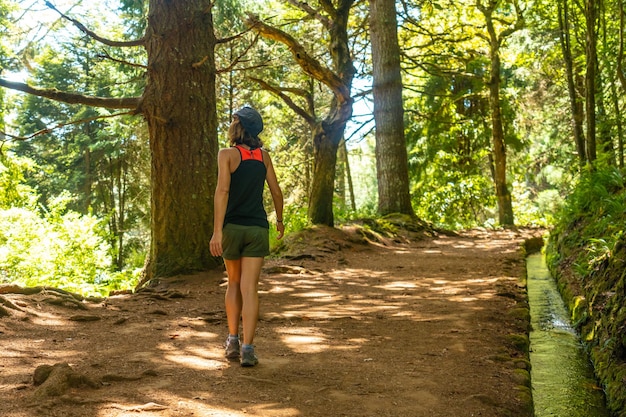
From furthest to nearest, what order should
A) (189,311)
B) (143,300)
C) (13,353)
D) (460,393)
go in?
(143,300) < (189,311) < (13,353) < (460,393)

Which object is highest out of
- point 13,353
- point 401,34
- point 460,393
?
point 401,34

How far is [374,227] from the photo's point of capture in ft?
46.2

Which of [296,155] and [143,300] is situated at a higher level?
[296,155]

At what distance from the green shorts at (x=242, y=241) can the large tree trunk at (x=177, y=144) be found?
4282 millimetres

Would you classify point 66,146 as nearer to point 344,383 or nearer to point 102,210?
point 102,210

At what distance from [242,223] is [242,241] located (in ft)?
0.46

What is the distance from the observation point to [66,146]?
103ft

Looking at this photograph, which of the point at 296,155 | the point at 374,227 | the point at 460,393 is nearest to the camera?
the point at 460,393

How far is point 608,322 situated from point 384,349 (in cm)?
188

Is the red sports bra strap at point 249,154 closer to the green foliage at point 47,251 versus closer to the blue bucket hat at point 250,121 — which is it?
the blue bucket hat at point 250,121

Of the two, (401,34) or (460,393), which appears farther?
(401,34)

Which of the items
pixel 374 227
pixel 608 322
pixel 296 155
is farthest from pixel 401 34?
pixel 608 322

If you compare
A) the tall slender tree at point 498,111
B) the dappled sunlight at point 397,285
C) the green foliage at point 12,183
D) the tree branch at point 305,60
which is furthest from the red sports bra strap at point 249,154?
the green foliage at point 12,183

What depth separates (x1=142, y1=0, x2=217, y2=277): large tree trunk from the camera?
29.3ft
